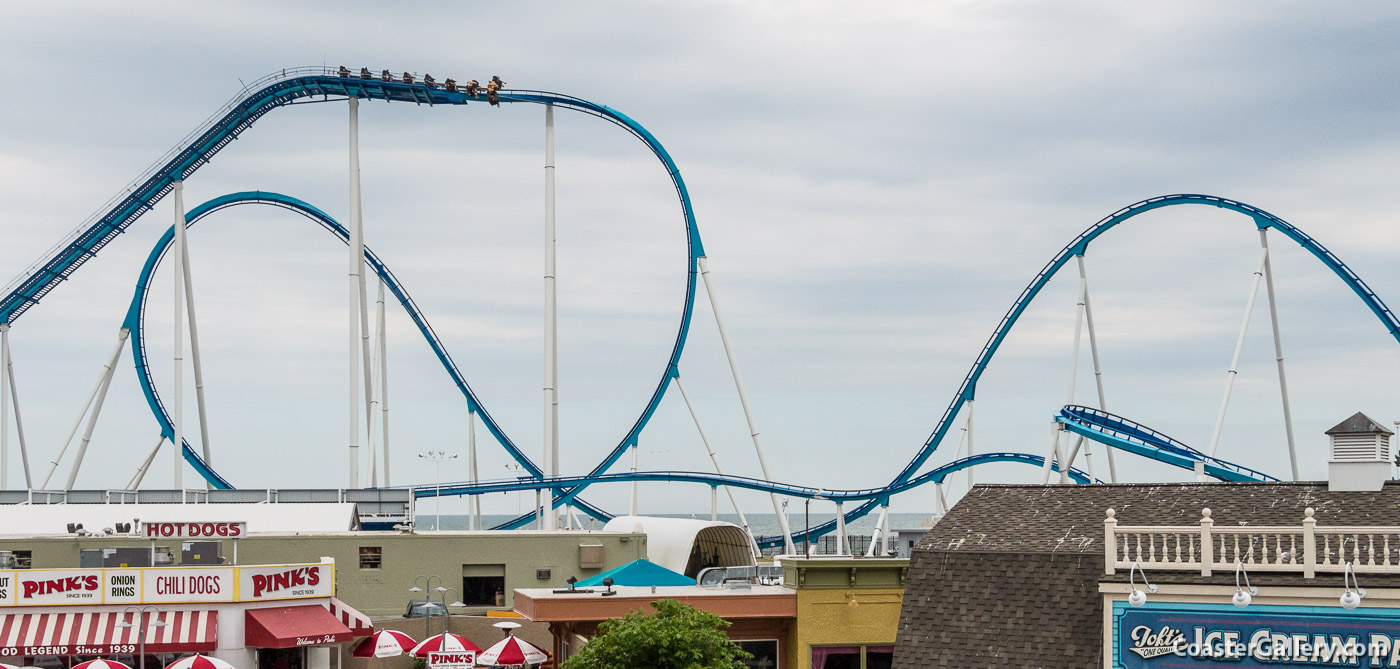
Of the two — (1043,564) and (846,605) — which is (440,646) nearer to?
(846,605)

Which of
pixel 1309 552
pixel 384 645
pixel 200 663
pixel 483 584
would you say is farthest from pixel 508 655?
pixel 1309 552

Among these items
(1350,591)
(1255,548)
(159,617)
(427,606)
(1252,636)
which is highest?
(1255,548)

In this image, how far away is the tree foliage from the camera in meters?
20.0

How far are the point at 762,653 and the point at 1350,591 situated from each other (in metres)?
10.4

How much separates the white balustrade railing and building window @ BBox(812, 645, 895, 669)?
240 inches

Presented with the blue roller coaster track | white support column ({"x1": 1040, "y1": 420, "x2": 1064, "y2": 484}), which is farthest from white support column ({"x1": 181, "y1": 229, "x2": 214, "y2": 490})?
white support column ({"x1": 1040, "y1": 420, "x2": 1064, "y2": 484})

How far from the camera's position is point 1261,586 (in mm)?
16453

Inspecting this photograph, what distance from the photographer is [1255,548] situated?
17.3 metres

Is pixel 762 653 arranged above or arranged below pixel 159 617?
below

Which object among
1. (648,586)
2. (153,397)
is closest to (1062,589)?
(648,586)

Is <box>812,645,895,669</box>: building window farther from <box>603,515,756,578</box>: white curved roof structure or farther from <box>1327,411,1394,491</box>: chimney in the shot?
<box>603,515,756,578</box>: white curved roof structure

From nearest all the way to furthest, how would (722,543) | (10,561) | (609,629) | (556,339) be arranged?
(609,629) < (10,561) < (722,543) < (556,339)

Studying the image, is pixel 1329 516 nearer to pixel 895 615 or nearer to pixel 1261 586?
pixel 1261 586

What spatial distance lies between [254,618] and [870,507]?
89.7 feet
